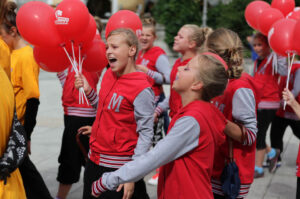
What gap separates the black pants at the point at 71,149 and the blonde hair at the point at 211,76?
2.00 meters

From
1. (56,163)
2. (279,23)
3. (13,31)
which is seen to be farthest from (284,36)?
(56,163)

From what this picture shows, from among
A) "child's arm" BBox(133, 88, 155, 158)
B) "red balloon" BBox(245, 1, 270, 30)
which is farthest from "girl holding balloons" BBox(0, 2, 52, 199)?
"red balloon" BBox(245, 1, 270, 30)

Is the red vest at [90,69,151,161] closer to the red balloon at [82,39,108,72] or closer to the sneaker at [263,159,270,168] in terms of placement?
the red balloon at [82,39,108,72]

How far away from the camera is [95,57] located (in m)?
3.39

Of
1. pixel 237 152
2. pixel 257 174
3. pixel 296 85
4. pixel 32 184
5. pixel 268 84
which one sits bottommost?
pixel 257 174

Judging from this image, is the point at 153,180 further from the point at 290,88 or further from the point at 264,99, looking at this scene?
the point at 290,88

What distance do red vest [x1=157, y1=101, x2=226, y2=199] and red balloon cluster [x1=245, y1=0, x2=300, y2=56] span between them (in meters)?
1.59

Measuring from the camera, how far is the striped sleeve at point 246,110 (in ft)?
8.84

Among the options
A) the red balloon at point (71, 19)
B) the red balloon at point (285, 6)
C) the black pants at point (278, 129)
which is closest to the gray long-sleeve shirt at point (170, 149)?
the red balloon at point (71, 19)

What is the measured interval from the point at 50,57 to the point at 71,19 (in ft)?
1.41

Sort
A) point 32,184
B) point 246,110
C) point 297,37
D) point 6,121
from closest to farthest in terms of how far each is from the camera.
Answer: point 6,121, point 246,110, point 297,37, point 32,184

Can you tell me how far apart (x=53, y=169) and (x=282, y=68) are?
128 inches

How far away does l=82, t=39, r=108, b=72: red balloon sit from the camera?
337 centimetres

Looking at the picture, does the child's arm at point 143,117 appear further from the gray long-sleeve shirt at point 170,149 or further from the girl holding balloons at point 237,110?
the gray long-sleeve shirt at point 170,149
